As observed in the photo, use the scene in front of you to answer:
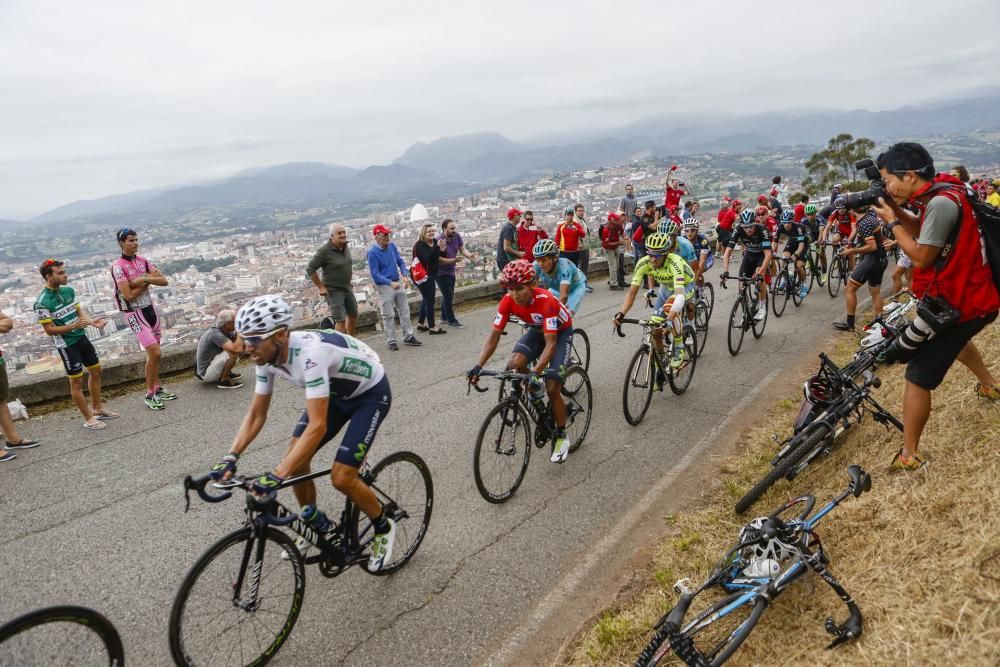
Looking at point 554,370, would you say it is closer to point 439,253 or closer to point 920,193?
point 920,193

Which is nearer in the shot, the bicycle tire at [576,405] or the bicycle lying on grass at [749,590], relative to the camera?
the bicycle lying on grass at [749,590]

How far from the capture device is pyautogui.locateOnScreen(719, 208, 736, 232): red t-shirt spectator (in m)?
15.7

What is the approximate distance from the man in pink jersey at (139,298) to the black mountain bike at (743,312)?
332 inches

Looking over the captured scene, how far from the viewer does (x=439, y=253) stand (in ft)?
36.4

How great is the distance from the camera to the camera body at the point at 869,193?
3734 millimetres

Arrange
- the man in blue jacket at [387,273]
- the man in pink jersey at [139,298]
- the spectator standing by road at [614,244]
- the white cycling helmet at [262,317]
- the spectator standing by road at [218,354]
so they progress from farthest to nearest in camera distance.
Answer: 1. the spectator standing by road at [614,244]
2. the man in blue jacket at [387,273]
3. the spectator standing by road at [218,354]
4. the man in pink jersey at [139,298]
5. the white cycling helmet at [262,317]

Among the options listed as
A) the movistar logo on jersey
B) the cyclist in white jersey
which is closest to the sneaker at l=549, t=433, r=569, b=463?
the cyclist in white jersey

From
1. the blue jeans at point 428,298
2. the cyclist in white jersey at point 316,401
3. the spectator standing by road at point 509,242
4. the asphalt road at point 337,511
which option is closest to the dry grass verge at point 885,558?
the asphalt road at point 337,511

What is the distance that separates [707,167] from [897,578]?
86.8 metres

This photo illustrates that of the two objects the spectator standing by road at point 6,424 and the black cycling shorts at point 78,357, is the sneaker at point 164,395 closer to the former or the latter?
the black cycling shorts at point 78,357

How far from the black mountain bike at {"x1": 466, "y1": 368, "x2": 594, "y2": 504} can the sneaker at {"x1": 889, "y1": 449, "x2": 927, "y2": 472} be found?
272 centimetres

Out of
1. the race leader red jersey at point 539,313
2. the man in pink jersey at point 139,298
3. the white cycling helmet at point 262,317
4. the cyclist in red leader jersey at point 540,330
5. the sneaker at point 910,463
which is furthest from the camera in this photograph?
the man in pink jersey at point 139,298

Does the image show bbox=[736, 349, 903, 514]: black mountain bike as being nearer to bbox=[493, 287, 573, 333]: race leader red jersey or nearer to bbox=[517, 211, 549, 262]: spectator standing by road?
bbox=[493, 287, 573, 333]: race leader red jersey

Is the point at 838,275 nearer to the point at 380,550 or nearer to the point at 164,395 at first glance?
the point at 380,550
